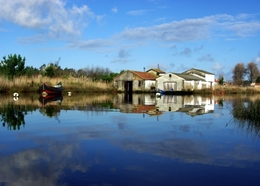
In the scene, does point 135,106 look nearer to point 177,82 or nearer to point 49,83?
point 49,83

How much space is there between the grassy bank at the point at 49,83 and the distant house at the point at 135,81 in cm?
327

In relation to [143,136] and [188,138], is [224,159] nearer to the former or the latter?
[188,138]

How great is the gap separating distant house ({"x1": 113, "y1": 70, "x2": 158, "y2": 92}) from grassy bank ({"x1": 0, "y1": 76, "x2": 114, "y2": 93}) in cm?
327

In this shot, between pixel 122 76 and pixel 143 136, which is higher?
pixel 122 76

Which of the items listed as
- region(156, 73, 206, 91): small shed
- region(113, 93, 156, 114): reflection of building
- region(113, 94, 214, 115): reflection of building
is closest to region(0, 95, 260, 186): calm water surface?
region(113, 94, 214, 115): reflection of building

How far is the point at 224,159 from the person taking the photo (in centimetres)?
618

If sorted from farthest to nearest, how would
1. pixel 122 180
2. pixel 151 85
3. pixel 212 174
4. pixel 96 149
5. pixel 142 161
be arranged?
pixel 151 85
pixel 96 149
pixel 142 161
pixel 212 174
pixel 122 180

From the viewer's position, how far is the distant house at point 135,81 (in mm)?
53250

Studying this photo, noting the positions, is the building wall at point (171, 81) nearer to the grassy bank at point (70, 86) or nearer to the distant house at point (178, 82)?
the distant house at point (178, 82)

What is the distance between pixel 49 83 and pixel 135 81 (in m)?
18.0

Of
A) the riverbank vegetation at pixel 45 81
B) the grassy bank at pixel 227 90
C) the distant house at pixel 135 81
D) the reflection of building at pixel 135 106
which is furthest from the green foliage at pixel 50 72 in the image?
the grassy bank at pixel 227 90

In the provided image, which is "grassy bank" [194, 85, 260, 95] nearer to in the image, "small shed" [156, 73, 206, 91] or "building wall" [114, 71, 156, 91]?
"small shed" [156, 73, 206, 91]

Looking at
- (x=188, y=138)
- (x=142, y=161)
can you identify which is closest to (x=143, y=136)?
(x=188, y=138)

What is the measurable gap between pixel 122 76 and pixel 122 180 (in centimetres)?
4946
